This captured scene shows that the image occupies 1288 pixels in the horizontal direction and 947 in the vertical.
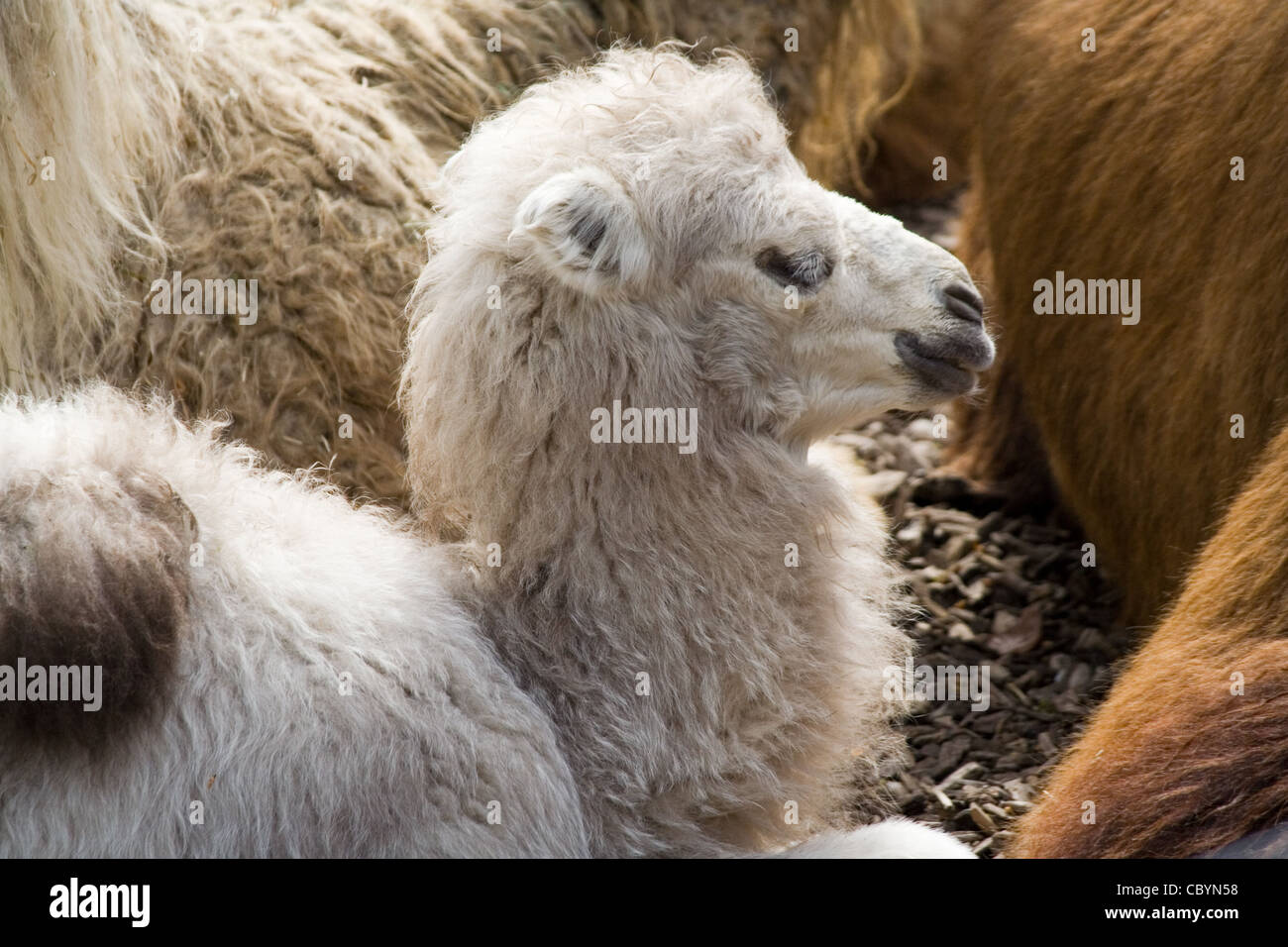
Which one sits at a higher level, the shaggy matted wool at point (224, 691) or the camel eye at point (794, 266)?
the camel eye at point (794, 266)

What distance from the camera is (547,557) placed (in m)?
2.79

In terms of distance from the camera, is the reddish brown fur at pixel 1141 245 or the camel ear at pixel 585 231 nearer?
the camel ear at pixel 585 231

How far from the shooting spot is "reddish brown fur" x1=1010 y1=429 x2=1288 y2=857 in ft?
8.52

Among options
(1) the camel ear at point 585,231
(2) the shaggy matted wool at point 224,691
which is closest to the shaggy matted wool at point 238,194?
(2) the shaggy matted wool at point 224,691

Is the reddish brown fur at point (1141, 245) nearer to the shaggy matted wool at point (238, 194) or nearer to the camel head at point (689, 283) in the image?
the camel head at point (689, 283)

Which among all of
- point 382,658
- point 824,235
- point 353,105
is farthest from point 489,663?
point 353,105

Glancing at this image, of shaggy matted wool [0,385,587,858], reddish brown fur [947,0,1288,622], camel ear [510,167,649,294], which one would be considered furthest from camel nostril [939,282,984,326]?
shaggy matted wool [0,385,587,858]

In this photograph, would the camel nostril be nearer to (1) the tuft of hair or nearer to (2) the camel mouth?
(2) the camel mouth

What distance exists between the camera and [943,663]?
4.37 meters

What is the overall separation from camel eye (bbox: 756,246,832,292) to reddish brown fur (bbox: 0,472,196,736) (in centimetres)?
113

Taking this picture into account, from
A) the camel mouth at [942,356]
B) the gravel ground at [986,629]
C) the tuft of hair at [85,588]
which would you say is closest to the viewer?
the tuft of hair at [85,588]

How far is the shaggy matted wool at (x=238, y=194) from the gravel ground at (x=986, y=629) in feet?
4.81

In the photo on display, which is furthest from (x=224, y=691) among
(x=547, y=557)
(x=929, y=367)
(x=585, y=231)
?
(x=929, y=367)

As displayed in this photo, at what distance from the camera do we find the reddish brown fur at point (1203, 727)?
102 inches
